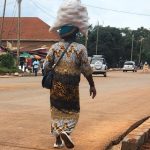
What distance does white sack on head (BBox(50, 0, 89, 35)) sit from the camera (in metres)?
7.18

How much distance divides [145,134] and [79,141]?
1118mm

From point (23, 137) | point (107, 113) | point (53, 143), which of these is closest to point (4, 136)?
point (23, 137)

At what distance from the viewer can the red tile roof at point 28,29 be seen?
84.1 metres

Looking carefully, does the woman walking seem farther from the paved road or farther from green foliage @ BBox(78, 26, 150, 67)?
green foliage @ BBox(78, 26, 150, 67)

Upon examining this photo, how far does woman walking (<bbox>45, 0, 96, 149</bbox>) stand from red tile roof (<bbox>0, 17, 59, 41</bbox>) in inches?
2958

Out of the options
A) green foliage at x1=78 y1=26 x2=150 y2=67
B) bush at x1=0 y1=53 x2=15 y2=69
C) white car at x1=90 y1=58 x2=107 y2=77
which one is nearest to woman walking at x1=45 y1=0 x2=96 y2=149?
white car at x1=90 y1=58 x2=107 y2=77

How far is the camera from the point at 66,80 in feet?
23.4

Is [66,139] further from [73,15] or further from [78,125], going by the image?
[78,125]

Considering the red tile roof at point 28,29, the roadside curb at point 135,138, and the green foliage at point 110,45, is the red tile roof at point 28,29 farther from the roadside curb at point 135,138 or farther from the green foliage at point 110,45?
the roadside curb at point 135,138

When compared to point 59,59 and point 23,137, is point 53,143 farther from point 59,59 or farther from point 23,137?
point 59,59

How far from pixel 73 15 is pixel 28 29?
Result: 80118 millimetres

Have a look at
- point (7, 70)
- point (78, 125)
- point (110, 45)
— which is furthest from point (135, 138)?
point (110, 45)

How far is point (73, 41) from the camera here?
729 cm

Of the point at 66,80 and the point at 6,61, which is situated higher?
the point at 66,80
